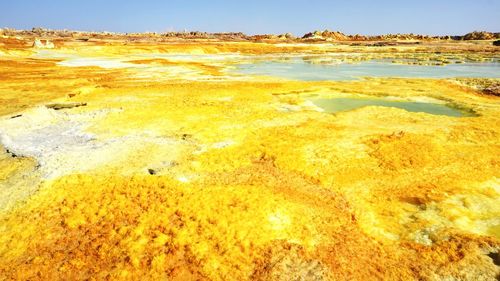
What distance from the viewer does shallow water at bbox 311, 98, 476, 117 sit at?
19.8 metres

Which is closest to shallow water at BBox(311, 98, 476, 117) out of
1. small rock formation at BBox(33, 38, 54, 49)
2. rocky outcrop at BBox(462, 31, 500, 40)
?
small rock formation at BBox(33, 38, 54, 49)

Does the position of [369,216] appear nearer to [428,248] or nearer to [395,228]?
[395,228]

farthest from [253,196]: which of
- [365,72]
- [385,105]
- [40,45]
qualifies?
[40,45]

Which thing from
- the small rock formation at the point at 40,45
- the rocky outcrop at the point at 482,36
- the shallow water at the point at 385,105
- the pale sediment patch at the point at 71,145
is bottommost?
the small rock formation at the point at 40,45

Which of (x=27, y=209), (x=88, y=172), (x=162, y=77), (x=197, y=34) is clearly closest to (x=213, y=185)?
(x=88, y=172)

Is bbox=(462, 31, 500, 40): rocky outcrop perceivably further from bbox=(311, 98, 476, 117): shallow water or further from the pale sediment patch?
the pale sediment patch

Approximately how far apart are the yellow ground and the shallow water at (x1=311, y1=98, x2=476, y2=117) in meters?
1.65

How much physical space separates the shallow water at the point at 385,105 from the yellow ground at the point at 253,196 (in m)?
1.65

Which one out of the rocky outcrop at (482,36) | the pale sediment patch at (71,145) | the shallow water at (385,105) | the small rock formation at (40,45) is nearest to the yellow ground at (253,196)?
the pale sediment patch at (71,145)

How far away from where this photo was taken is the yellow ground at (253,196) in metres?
7.43

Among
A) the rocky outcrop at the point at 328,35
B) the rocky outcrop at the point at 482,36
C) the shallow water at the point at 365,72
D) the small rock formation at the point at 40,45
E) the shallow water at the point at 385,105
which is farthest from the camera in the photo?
the rocky outcrop at the point at 328,35

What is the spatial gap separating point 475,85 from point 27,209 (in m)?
29.4

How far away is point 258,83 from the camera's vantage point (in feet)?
94.2

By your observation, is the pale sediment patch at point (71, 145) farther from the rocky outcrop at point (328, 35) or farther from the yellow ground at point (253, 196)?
the rocky outcrop at point (328, 35)
